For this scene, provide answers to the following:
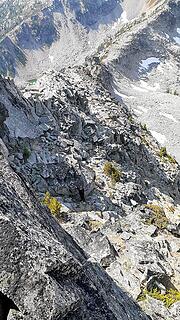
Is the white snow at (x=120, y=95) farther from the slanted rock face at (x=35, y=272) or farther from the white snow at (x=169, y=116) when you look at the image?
the slanted rock face at (x=35, y=272)

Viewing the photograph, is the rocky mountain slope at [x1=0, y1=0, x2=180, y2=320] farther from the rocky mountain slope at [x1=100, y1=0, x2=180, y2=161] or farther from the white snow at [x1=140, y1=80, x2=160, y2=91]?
the white snow at [x1=140, y1=80, x2=160, y2=91]

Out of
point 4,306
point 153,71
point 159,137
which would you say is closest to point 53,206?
point 4,306

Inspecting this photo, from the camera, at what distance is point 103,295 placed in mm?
9672

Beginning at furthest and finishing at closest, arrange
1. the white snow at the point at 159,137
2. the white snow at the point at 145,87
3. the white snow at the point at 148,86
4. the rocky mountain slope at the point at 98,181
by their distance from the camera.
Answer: the white snow at the point at 148,86 → the white snow at the point at 145,87 → the white snow at the point at 159,137 → the rocky mountain slope at the point at 98,181

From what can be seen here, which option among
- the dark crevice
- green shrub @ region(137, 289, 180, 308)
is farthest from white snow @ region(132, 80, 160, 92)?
the dark crevice

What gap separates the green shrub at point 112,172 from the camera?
33.5 metres

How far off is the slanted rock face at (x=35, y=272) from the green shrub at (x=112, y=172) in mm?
23904

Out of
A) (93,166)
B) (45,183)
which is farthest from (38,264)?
Result: (93,166)

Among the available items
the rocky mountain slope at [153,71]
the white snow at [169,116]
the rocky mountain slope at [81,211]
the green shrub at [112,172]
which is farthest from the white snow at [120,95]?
the green shrub at [112,172]

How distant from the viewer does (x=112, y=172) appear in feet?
112

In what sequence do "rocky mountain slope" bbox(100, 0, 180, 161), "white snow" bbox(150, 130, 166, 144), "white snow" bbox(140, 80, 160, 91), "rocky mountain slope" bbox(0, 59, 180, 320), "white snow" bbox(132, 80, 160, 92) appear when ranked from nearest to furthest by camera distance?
1. "rocky mountain slope" bbox(0, 59, 180, 320)
2. "white snow" bbox(150, 130, 166, 144)
3. "rocky mountain slope" bbox(100, 0, 180, 161)
4. "white snow" bbox(132, 80, 160, 92)
5. "white snow" bbox(140, 80, 160, 91)

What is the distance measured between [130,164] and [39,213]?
3188cm

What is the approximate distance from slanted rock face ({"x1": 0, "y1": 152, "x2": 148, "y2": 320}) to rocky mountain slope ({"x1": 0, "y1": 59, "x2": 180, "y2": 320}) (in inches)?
1.8

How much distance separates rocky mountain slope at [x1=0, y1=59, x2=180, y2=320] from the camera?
52.4ft
